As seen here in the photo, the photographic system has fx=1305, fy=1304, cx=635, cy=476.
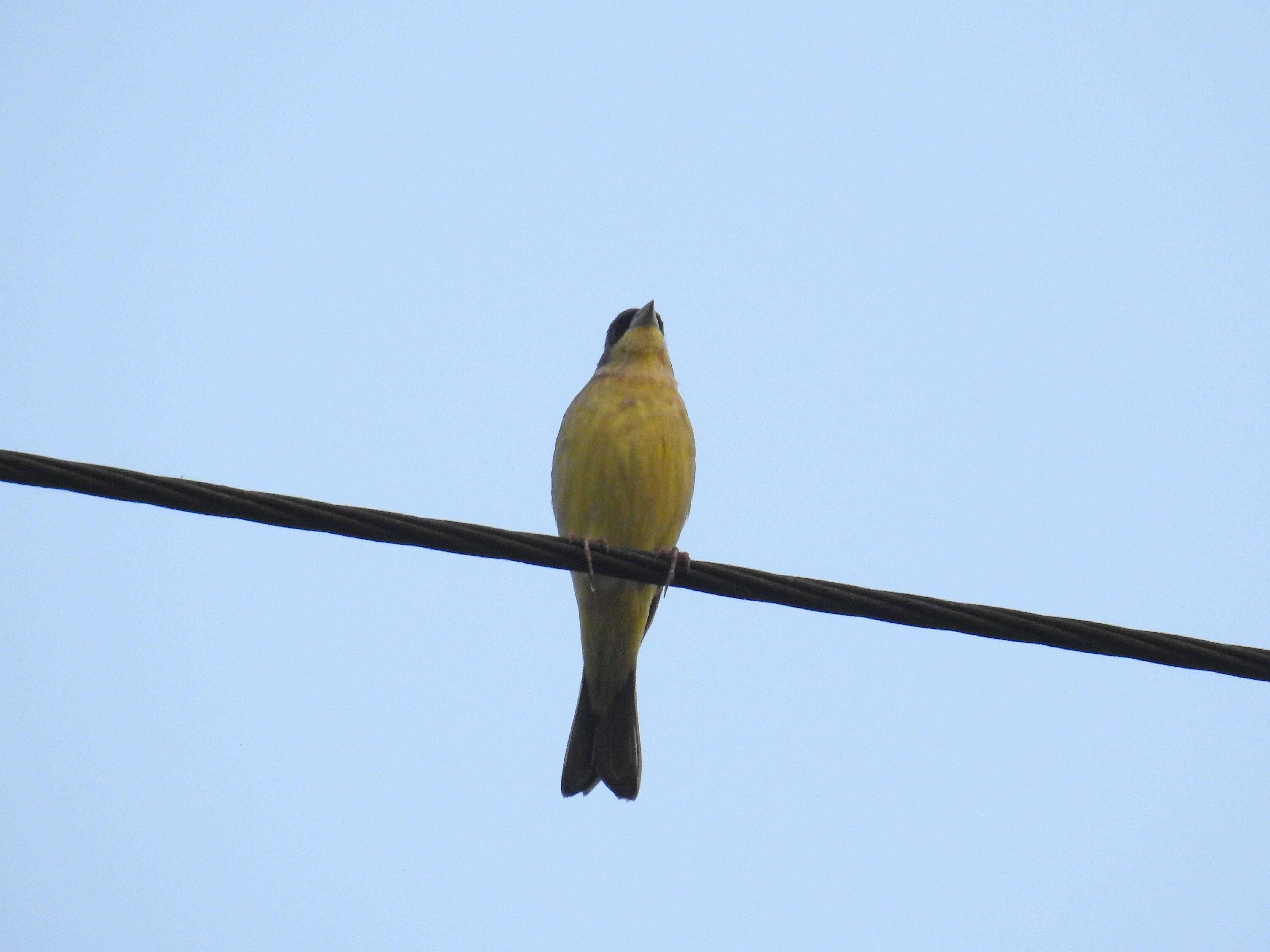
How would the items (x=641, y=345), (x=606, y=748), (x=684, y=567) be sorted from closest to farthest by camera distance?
(x=684, y=567) < (x=606, y=748) < (x=641, y=345)

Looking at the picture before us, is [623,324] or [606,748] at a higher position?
[623,324]

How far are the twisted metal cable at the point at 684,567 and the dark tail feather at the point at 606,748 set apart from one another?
3.12 meters

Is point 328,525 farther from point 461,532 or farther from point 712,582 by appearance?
point 712,582

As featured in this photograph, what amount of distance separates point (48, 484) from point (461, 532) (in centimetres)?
105

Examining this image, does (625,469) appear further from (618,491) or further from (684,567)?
(684,567)

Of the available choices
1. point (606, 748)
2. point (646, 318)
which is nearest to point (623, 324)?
point (646, 318)

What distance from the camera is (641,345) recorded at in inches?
A: 294

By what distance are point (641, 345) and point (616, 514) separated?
59.3 inches

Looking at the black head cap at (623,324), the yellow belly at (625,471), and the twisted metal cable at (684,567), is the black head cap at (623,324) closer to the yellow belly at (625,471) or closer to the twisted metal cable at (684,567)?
the yellow belly at (625,471)

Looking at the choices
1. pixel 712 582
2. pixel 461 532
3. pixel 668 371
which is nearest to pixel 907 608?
pixel 712 582

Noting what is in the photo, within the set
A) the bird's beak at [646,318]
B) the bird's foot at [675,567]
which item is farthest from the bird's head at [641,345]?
the bird's foot at [675,567]

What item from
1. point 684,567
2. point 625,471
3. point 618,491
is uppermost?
point 625,471

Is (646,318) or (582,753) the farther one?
(646,318)

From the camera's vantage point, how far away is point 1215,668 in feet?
11.5
